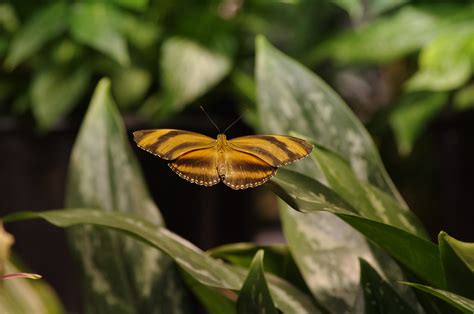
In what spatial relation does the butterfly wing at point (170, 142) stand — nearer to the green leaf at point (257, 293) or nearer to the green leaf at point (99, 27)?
the green leaf at point (257, 293)

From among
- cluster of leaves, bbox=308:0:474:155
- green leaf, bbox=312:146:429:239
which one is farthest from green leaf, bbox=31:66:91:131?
green leaf, bbox=312:146:429:239

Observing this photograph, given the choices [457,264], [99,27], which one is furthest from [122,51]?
[457,264]

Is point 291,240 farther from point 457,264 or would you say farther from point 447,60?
point 447,60

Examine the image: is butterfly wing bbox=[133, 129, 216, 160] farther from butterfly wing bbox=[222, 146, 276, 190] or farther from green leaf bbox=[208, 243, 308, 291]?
green leaf bbox=[208, 243, 308, 291]

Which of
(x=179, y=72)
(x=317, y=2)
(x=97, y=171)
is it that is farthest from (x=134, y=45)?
(x=97, y=171)

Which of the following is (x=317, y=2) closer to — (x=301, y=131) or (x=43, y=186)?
(x=43, y=186)
